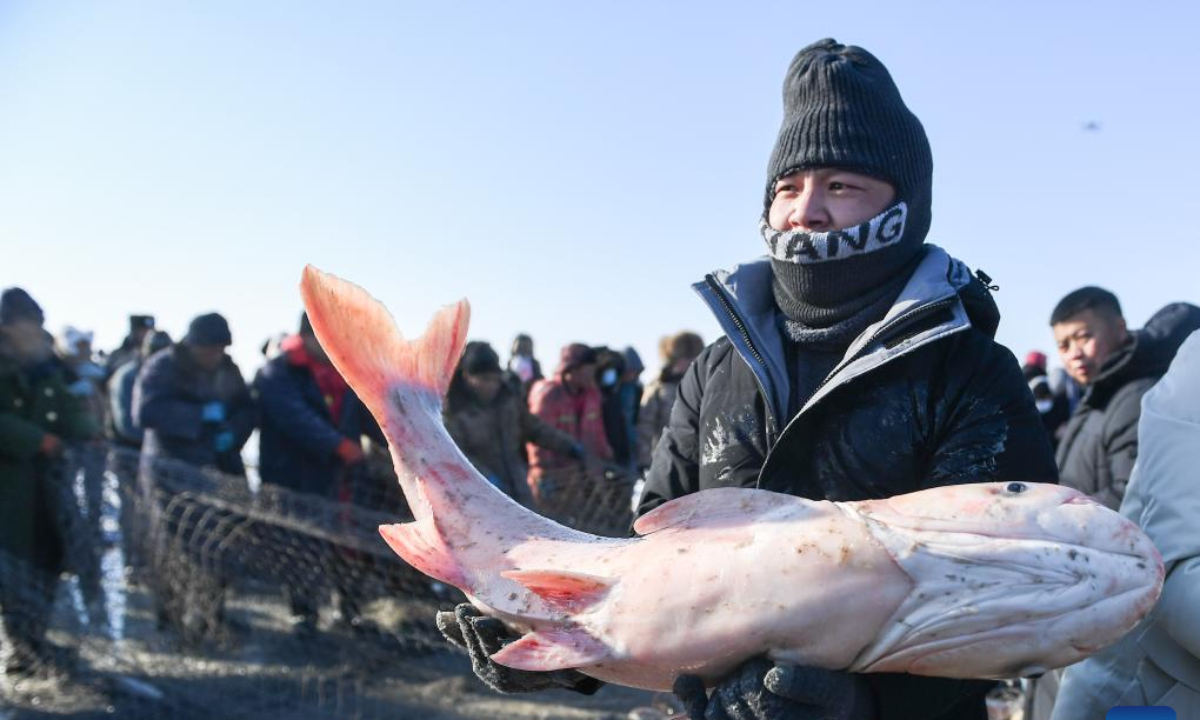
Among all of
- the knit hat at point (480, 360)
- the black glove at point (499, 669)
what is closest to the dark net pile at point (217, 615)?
the knit hat at point (480, 360)

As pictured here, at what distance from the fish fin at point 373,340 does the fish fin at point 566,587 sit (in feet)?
1.76

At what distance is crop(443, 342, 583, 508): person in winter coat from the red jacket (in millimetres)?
1357

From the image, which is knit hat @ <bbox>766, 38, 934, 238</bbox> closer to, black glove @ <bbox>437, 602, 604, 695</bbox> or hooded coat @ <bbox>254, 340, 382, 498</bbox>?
black glove @ <bbox>437, 602, 604, 695</bbox>

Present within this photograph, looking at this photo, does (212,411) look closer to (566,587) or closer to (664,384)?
(664,384)

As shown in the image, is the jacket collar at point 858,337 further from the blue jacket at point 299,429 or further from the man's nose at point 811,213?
the blue jacket at point 299,429

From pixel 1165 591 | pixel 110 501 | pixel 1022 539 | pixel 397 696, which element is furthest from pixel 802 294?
pixel 110 501

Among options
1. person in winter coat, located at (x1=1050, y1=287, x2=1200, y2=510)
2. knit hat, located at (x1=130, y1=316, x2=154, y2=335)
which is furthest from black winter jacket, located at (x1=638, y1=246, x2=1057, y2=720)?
knit hat, located at (x1=130, y1=316, x2=154, y2=335)

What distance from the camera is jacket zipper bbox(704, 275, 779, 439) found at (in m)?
1.93

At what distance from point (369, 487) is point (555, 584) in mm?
5263

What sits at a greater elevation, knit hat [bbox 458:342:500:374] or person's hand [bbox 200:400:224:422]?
knit hat [bbox 458:342:500:374]

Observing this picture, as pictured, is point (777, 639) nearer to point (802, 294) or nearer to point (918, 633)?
point (918, 633)

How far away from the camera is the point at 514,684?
196 cm

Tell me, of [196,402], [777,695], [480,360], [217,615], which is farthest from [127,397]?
[777,695]

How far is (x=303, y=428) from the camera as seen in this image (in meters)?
6.72
